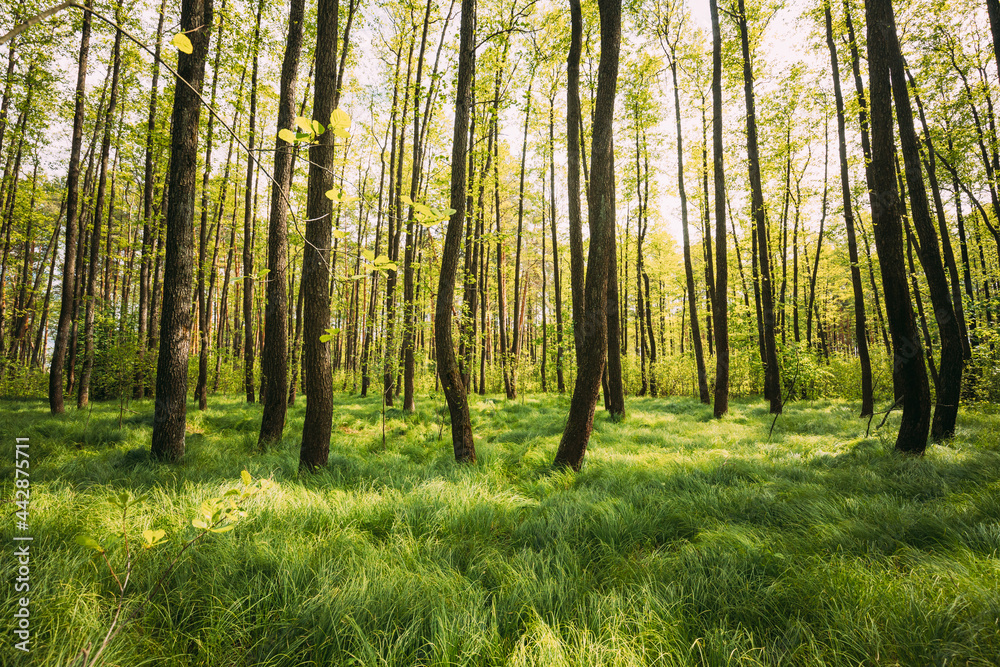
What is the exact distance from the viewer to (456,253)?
5176 mm

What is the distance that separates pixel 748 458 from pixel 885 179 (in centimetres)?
391

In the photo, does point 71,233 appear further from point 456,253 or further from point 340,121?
point 340,121

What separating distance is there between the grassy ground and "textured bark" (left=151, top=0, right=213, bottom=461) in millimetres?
572

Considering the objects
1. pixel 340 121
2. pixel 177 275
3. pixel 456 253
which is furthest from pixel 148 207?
pixel 340 121

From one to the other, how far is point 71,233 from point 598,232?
10829 millimetres

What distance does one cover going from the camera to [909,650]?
65.7 inches

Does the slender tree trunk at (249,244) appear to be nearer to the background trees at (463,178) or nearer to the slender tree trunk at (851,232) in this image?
the background trees at (463,178)

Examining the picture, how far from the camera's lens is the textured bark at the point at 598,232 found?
4.49 meters

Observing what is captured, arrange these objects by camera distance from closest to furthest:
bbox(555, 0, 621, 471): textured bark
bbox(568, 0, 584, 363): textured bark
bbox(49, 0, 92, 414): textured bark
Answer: bbox(555, 0, 621, 471): textured bark, bbox(568, 0, 584, 363): textured bark, bbox(49, 0, 92, 414): textured bark

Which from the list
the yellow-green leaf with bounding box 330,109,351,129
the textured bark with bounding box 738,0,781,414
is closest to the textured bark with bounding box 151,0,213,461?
the yellow-green leaf with bounding box 330,109,351,129

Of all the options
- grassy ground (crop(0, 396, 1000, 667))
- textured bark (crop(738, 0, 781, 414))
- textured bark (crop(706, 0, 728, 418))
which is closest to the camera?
grassy ground (crop(0, 396, 1000, 667))

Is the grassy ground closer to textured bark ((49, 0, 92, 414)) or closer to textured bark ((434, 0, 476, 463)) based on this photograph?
textured bark ((434, 0, 476, 463))

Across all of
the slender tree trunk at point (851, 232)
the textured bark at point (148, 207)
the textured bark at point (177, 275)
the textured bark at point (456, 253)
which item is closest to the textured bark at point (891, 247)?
the slender tree trunk at point (851, 232)

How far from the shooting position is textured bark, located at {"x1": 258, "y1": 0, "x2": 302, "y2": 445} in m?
5.48
